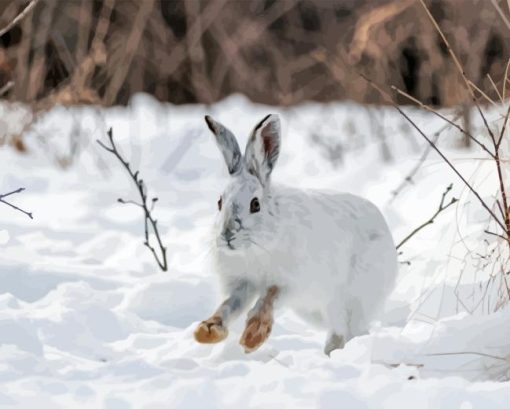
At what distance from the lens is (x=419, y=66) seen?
10328 mm

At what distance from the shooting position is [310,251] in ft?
12.4

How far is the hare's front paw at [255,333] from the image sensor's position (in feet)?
11.7

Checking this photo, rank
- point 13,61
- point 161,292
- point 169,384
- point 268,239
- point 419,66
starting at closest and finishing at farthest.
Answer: point 169,384, point 268,239, point 161,292, point 13,61, point 419,66

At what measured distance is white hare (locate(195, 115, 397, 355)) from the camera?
3.63 metres

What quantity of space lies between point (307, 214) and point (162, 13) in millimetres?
8501

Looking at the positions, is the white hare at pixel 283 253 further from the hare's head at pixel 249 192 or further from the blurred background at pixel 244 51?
the blurred background at pixel 244 51

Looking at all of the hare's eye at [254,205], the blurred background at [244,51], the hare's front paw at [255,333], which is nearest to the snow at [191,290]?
the hare's front paw at [255,333]

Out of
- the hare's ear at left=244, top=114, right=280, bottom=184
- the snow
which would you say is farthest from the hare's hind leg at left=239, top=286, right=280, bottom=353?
the hare's ear at left=244, top=114, right=280, bottom=184

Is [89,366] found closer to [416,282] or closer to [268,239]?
[268,239]

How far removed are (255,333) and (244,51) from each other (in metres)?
8.29

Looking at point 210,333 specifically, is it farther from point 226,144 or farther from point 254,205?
point 226,144

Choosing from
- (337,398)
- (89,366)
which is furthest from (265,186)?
(337,398)

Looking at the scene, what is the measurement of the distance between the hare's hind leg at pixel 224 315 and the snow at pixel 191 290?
0.12 meters

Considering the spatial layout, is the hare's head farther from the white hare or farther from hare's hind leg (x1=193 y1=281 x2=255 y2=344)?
hare's hind leg (x1=193 y1=281 x2=255 y2=344)
